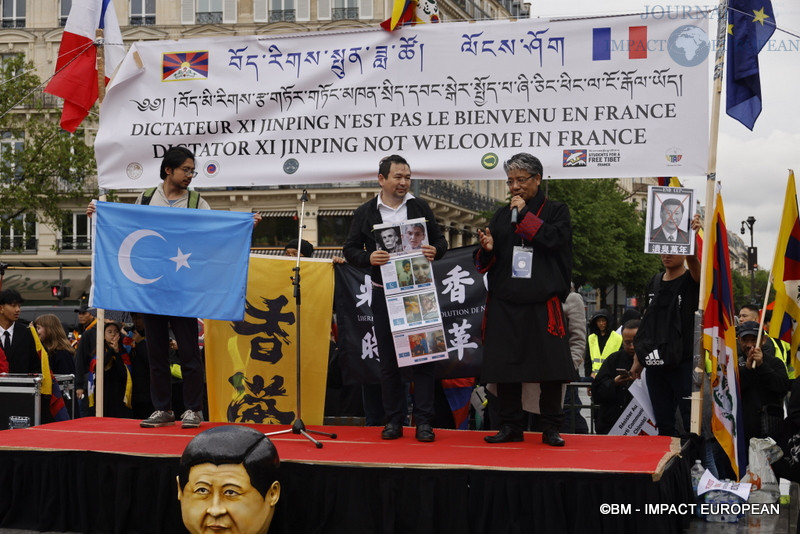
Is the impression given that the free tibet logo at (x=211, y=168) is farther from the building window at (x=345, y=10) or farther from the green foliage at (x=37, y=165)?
the building window at (x=345, y=10)

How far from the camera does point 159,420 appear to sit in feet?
24.2

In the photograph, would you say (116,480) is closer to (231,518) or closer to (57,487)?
(57,487)

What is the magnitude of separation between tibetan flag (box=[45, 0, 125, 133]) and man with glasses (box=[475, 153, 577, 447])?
445 cm

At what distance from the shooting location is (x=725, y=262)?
6.89 metres

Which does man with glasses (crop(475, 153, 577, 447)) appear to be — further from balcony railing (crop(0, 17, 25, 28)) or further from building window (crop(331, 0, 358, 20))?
balcony railing (crop(0, 17, 25, 28))

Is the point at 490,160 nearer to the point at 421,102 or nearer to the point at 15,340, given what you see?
the point at 421,102

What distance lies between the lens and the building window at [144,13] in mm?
44281

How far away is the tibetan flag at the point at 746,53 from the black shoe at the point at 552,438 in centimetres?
276

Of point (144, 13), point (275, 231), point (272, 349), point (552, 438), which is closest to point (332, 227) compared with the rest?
point (275, 231)

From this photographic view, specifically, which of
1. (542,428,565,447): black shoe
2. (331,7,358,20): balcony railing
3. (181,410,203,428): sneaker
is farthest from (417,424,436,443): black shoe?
(331,7,358,20): balcony railing

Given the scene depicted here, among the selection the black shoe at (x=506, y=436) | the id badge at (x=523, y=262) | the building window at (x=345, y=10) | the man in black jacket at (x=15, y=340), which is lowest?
the black shoe at (x=506, y=436)

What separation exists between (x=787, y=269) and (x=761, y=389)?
1.03 meters

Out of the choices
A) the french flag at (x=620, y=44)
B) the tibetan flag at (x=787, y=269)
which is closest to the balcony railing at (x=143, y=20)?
the french flag at (x=620, y=44)

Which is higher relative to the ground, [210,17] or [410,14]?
[210,17]
